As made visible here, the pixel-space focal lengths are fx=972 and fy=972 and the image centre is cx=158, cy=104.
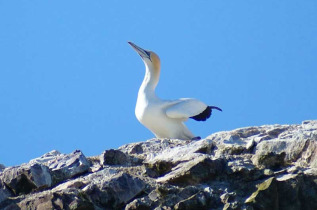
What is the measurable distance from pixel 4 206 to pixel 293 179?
155 inches

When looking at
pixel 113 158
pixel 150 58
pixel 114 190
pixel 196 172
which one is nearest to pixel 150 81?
pixel 150 58

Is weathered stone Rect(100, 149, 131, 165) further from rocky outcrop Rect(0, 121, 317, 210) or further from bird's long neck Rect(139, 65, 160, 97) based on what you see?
bird's long neck Rect(139, 65, 160, 97)

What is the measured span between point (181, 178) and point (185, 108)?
6.80m

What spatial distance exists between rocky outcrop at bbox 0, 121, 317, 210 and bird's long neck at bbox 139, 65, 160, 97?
17.4 ft

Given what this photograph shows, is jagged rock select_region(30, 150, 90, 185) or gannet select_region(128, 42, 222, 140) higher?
gannet select_region(128, 42, 222, 140)

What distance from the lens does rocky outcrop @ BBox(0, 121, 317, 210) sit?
507 inches

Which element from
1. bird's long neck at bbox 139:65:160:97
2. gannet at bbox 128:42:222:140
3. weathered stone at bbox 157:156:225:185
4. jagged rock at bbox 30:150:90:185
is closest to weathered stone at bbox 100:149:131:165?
jagged rock at bbox 30:150:90:185

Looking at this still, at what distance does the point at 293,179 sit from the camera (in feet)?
43.2

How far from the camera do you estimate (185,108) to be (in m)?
20.2

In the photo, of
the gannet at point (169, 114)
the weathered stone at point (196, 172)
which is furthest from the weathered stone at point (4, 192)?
the gannet at point (169, 114)

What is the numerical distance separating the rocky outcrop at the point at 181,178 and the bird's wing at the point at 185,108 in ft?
14.2

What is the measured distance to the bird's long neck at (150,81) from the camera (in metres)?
20.9

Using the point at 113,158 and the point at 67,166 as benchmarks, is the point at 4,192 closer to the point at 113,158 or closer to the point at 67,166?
the point at 67,166

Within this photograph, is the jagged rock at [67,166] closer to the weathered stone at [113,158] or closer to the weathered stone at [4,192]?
the weathered stone at [113,158]
